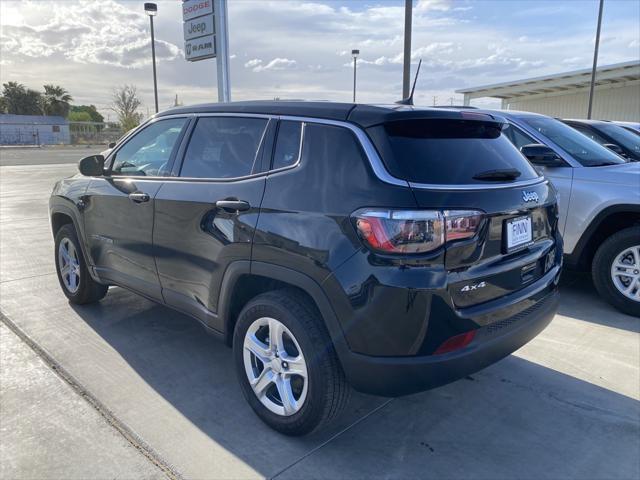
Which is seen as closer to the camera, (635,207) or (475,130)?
(475,130)

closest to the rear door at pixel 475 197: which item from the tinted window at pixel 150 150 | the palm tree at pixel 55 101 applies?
the tinted window at pixel 150 150

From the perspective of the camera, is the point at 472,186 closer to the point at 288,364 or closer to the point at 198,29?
the point at 288,364

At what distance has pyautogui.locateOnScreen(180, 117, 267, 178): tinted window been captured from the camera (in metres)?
2.98

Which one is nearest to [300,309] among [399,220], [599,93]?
[399,220]

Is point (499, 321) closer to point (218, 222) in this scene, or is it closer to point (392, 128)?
point (392, 128)

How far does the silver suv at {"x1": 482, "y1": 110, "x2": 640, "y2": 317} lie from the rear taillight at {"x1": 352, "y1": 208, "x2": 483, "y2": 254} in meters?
2.79

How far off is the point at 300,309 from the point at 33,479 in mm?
1512

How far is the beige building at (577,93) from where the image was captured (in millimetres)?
28922

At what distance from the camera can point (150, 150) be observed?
382 centimetres

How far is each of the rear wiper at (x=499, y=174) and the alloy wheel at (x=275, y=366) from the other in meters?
1.25

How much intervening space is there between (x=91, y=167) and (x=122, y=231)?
0.65 metres

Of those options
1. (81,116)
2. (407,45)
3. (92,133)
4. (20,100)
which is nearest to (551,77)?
(407,45)

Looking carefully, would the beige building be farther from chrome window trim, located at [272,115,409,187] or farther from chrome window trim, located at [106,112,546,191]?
chrome window trim, located at [272,115,409,187]

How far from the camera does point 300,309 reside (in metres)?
2.58
